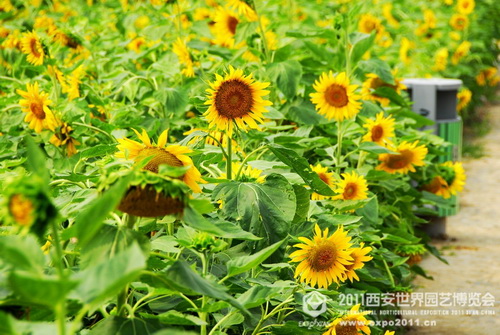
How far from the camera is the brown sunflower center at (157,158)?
4.83ft

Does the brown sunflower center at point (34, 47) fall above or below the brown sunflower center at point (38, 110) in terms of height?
above

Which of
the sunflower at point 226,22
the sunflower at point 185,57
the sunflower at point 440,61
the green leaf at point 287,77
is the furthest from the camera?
the sunflower at point 440,61

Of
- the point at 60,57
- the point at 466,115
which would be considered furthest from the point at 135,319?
the point at 466,115

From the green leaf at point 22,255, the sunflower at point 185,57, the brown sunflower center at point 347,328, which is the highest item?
the green leaf at point 22,255

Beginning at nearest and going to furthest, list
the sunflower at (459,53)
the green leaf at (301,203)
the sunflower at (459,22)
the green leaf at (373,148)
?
the green leaf at (301,203), the green leaf at (373,148), the sunflower at (459,53), the sunflower at (459,22)

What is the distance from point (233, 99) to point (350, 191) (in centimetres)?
75

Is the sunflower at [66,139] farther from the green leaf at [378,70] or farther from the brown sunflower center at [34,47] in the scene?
the green leaf at [378,70]

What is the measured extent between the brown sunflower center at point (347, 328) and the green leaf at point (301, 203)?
0.34 meters

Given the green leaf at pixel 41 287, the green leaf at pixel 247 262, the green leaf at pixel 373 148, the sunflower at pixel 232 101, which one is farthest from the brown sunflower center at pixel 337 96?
the green leaf at pixel 41 287

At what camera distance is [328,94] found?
2.60 m

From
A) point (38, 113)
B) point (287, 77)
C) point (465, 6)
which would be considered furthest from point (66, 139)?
point (465, 6)

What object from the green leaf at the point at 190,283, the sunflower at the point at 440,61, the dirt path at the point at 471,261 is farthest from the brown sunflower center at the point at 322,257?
the sunflower at the point at 440,61

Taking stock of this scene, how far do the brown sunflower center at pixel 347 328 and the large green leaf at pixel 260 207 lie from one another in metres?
0.21

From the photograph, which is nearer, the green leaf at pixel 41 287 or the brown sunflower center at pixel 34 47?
the green leaf at pixel 41 287
